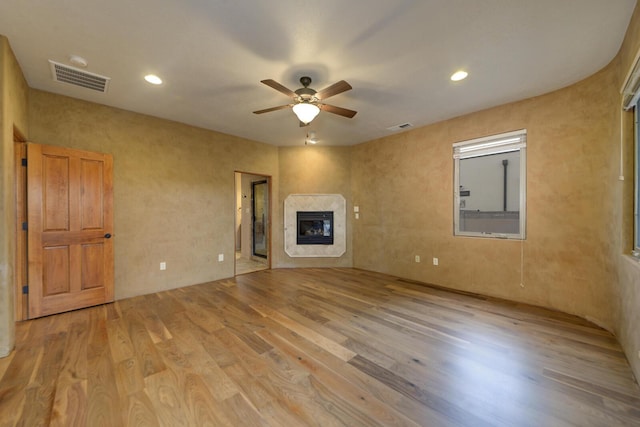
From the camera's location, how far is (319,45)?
7.35ft

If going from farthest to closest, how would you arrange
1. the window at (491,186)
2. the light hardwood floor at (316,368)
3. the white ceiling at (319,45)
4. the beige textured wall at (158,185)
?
the window at (491,186)
the beige textured wall at (158,185)
the white ceiling at (319,45)
the light hardwood floor at (316,368)

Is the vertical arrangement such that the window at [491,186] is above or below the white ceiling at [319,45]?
below

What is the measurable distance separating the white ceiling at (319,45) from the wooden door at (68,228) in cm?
90

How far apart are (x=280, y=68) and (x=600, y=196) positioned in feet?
12.4

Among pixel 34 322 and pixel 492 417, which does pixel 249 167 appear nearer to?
pixel 34 322

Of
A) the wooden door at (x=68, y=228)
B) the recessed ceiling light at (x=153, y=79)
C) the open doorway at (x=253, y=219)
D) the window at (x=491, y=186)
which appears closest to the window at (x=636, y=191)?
the window at (x=491, y=186)

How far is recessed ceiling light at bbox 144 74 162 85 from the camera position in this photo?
2730 millimetres

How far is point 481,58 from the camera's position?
245 cm

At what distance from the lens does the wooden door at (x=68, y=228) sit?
289 centimetres

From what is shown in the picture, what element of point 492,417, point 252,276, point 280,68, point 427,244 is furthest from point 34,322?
point 427,244

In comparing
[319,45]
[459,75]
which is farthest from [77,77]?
[459,75]

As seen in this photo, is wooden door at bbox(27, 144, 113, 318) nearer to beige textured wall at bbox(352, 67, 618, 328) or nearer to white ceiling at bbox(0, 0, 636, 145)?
white ceiling at bbox(0, 0, 636, 145)

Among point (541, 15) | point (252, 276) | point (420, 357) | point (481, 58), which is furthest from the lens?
point (252, 276)

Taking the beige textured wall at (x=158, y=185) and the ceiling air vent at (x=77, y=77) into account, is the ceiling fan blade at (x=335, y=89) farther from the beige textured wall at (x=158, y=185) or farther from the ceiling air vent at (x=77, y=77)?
the beige textured wall at (x=158, y=185)
